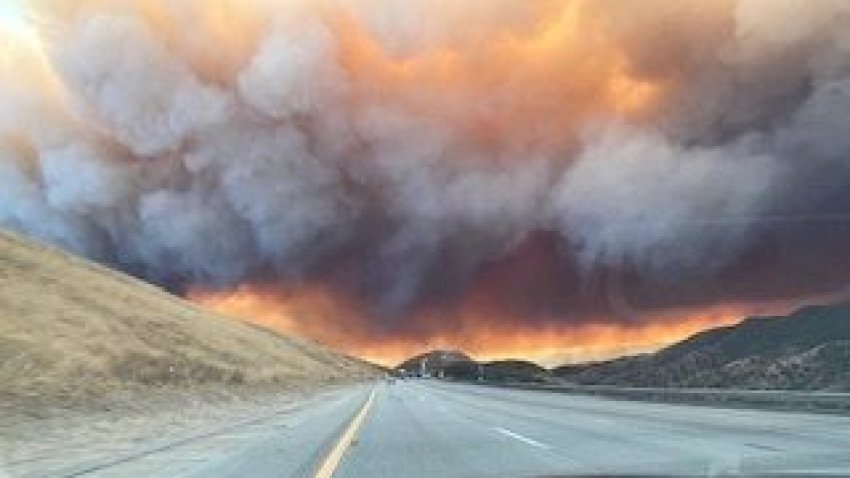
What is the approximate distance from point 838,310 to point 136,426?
417ft

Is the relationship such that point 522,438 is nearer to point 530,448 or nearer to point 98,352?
point 530,448

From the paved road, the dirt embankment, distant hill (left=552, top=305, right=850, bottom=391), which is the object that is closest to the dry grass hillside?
the dirt embankment

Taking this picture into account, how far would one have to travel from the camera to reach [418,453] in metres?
23.3

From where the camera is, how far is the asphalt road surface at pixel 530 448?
16.6 meters

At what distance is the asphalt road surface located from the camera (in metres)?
16.6

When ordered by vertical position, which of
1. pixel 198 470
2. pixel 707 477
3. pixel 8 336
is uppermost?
pixel 8 336

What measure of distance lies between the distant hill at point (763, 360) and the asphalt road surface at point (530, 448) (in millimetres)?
35420

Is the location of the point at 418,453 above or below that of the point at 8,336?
below

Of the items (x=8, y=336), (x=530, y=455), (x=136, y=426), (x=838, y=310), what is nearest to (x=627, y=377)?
(x=838, y=310)

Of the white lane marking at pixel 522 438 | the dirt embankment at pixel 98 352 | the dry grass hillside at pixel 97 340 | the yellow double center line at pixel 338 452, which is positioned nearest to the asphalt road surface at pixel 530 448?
the white lane marking at pixel 522 438

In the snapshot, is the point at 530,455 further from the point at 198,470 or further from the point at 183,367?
the point at 183,367

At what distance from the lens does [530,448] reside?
76.2 ft

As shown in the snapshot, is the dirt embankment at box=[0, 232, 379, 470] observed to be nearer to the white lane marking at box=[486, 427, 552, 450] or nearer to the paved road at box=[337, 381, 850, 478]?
the paved road at box=[337, 381, 850, 478]

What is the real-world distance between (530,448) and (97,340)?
234 ft
